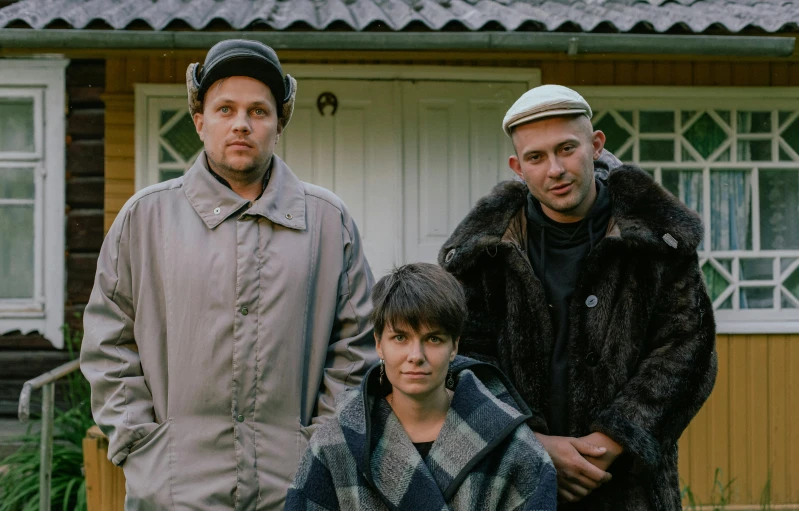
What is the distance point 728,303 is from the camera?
5.58 m

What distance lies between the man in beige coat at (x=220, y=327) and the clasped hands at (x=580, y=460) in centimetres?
58

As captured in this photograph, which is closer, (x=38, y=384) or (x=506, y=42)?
→ (x=38, y=384)

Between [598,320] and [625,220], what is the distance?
11.7 inches

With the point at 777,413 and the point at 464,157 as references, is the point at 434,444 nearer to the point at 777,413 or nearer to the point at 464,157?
the point at 464,157

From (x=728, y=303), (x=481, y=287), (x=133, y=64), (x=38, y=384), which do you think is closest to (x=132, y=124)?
(x=133, y=64)

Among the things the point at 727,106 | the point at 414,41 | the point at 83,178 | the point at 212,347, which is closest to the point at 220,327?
the point at 212,347

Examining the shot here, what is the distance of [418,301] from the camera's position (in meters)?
2.13

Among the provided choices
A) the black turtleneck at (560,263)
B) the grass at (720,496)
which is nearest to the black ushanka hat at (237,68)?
the black turtleneck at (560,263)

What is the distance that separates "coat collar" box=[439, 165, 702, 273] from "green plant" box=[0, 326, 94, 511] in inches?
118

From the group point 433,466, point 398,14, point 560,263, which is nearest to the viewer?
point 433,466

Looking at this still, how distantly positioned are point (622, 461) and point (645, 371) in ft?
0.86

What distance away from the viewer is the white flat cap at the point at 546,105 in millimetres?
2373

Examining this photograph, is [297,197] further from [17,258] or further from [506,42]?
[17,258]

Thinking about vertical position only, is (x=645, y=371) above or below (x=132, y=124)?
below
